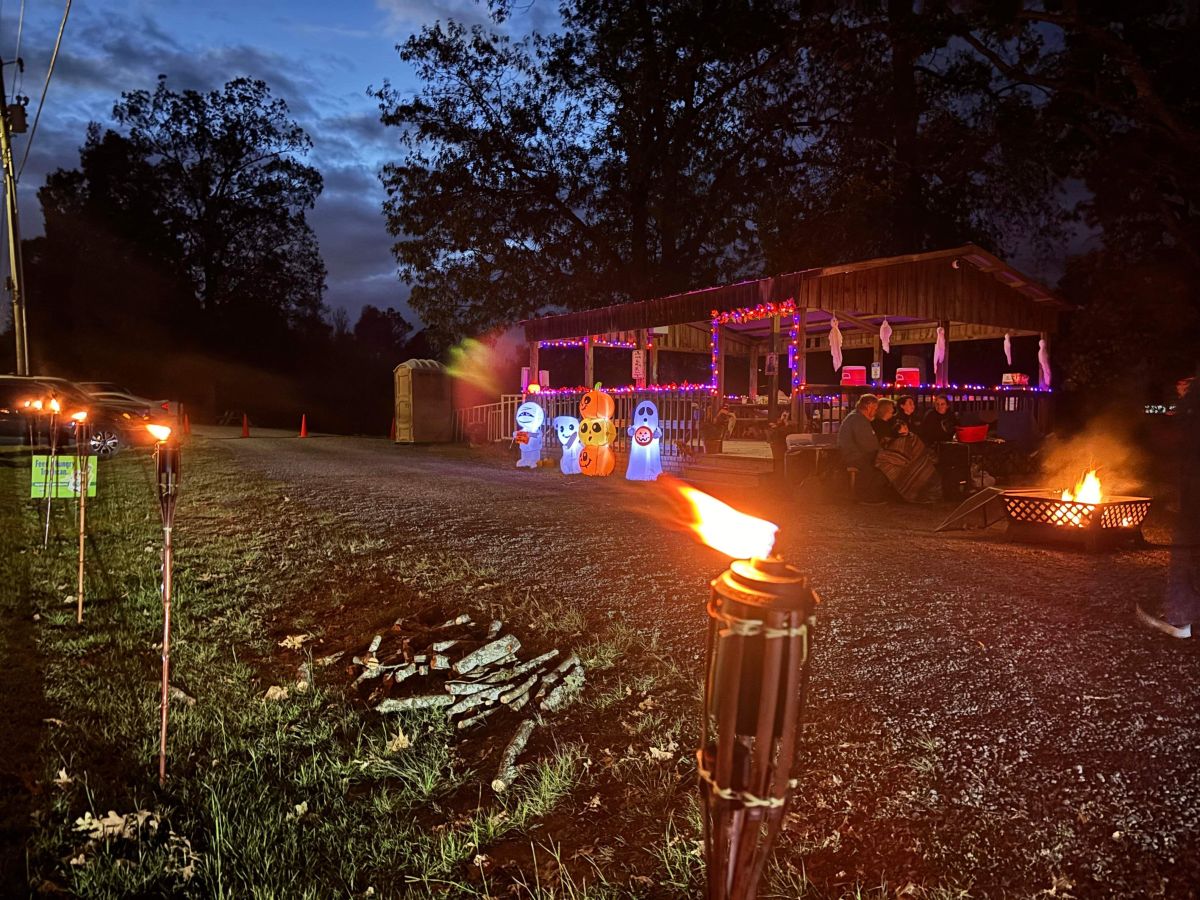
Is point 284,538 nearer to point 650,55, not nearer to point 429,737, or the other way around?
point 429,737

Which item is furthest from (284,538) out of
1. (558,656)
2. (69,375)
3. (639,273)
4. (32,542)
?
(69,375)

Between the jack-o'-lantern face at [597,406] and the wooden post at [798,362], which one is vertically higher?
the wooden post at [798,362]

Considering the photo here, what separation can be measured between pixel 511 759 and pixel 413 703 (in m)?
0.88

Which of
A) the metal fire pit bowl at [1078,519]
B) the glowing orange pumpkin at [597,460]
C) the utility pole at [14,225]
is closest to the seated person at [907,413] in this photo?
the metal fire pit bowl at [1078,519]

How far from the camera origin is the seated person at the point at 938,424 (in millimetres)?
11797

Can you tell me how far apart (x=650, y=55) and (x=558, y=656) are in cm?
2367

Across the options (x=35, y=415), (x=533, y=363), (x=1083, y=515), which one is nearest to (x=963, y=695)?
(x=1083, y=515)

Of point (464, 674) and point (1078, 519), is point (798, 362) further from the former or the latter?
point (464, 674)

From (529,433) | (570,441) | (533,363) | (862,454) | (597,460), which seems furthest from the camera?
(533,363)

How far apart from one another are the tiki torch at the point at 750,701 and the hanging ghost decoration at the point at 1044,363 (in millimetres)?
19745

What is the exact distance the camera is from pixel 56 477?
6574mm

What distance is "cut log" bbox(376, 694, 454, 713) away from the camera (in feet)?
13.4

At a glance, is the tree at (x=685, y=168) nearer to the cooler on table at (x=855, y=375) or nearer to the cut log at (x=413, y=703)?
the cooler on table at (x=855, y=375)

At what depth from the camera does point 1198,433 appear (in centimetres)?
455
